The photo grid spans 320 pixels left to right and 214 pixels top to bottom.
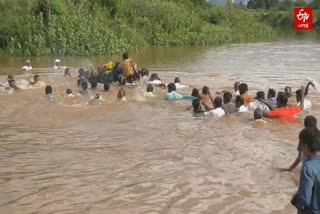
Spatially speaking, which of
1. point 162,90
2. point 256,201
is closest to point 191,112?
point 162,90

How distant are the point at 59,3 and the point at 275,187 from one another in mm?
24074

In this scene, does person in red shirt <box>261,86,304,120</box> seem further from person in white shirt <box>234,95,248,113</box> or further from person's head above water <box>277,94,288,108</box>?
person in white shirt <box>234,95,248,113</box>

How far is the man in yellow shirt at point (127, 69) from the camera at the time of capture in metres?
13.9

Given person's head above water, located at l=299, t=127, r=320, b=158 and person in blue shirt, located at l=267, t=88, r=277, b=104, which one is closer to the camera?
person's head above water, located at l=299, t=127, r=320, b=158

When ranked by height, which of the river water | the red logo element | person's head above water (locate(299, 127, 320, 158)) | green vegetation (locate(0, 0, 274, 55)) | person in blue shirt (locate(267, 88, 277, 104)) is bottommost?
the river water

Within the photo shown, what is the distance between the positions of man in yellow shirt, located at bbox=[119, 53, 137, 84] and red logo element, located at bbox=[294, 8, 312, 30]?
5270 centimetres

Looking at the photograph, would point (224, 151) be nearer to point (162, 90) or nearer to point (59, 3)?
point (162, 90)

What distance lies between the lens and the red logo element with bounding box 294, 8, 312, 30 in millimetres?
61000

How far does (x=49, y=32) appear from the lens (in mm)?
24547

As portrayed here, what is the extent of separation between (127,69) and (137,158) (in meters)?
7.62

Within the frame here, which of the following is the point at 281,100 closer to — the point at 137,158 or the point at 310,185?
the point at 137,158

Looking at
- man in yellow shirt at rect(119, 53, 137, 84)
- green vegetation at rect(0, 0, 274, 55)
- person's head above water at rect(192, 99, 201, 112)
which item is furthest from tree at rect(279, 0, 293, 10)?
person's head above water at rect(192, 99, 201, 112)

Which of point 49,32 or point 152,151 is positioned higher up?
point 49,32

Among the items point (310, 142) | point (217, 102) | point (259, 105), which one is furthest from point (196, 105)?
point (310, 142)
